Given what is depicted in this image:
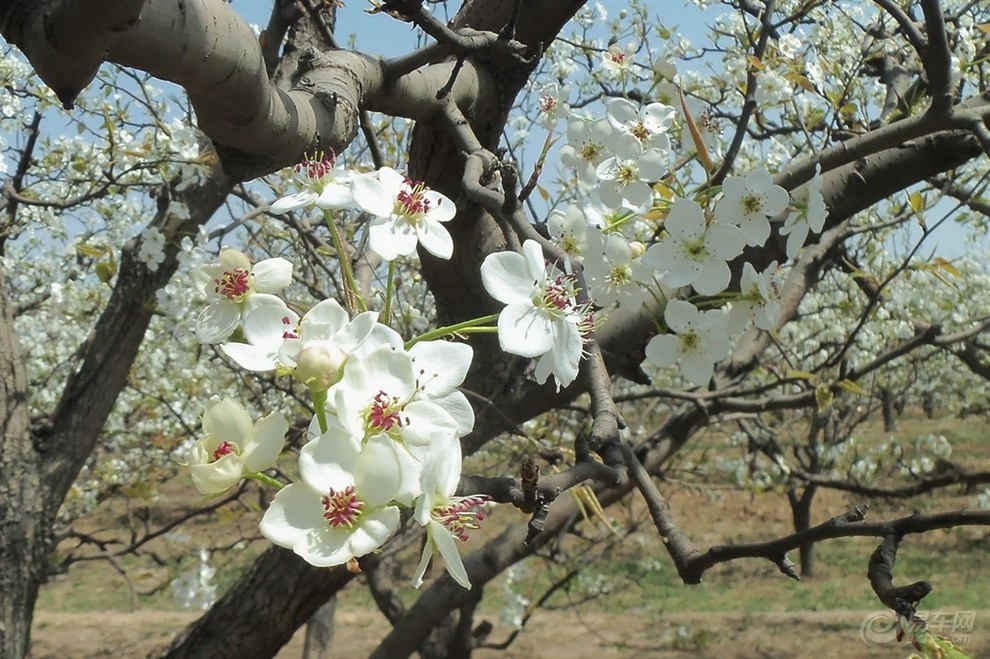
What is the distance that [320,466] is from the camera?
2.03 feet

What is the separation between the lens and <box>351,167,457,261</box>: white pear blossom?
0.87 meters

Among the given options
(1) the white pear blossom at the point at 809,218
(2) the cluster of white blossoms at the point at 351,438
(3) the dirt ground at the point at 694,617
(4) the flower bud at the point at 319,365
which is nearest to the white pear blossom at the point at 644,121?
(1) the white pear blossom at the point at 809,218

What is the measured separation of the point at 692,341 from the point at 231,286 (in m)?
0.66

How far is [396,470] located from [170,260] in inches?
88.8

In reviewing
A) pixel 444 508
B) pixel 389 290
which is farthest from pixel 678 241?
pixel 444 508

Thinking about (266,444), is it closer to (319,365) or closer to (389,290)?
(319,365)

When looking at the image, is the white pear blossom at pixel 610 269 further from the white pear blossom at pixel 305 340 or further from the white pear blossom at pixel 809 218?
the white pear blossom at pixel 305 340

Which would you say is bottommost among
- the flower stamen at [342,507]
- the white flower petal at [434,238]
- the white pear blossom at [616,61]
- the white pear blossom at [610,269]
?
the flower stamen at [342,507]

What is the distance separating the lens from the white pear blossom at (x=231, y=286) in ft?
2.65

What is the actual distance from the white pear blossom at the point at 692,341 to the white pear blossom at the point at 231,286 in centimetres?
56

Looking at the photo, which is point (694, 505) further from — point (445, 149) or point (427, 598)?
point (445, 149)

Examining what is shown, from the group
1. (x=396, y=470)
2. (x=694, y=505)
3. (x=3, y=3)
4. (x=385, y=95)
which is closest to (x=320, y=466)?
(x=396, y=470)

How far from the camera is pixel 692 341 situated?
1166 millimetres

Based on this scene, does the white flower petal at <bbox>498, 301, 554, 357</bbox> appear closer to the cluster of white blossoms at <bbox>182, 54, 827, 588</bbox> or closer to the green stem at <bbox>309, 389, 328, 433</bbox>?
the cluster of white blossoms at <bbox>182, 54, 827, 588</bbox>
